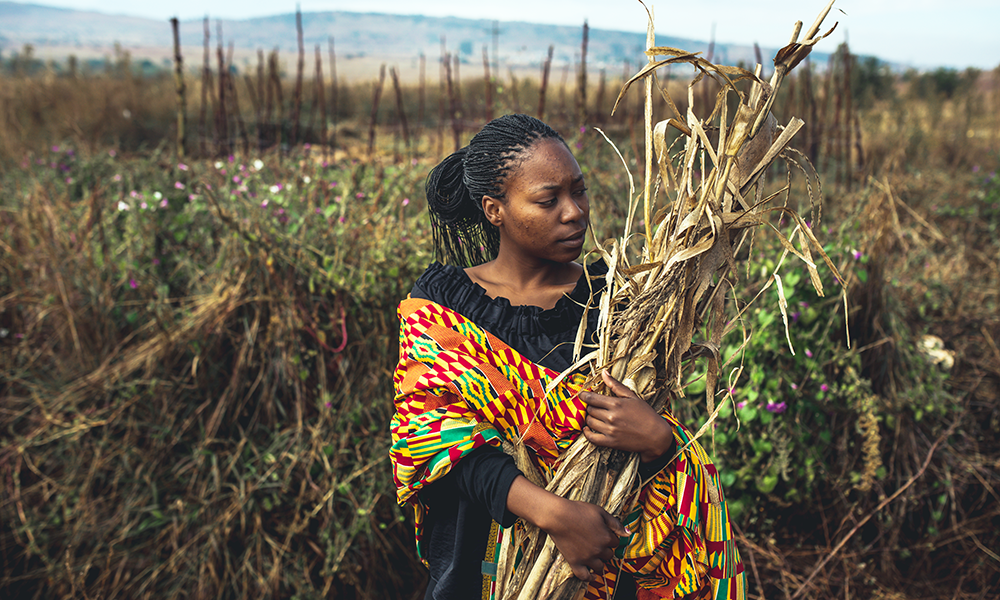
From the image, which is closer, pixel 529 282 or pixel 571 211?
pixel 571 211

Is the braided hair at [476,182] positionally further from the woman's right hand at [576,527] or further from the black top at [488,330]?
the woman's right hand at [576,527]

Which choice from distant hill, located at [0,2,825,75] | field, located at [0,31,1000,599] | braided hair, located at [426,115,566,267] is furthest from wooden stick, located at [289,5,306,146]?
distant hill, located at [0,2,825,75]

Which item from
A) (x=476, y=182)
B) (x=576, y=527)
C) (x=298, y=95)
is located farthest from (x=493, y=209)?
(x=298, y=95)

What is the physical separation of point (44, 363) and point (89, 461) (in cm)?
64

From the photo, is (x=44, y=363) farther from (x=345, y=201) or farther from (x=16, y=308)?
(x=345, y=201)

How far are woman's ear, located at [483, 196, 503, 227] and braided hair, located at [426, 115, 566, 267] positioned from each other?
10 millimetres

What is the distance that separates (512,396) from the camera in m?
1.07

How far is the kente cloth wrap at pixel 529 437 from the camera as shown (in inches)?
41.3

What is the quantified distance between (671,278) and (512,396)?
338mm

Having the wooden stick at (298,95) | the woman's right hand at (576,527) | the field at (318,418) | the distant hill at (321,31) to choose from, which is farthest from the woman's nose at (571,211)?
the distant hill at (321,31)

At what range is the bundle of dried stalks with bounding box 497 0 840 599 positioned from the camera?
922mm

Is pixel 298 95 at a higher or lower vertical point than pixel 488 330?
higher

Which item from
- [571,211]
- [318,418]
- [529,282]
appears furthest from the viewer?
[318,418]

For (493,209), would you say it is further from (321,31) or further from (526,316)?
(321,31)
